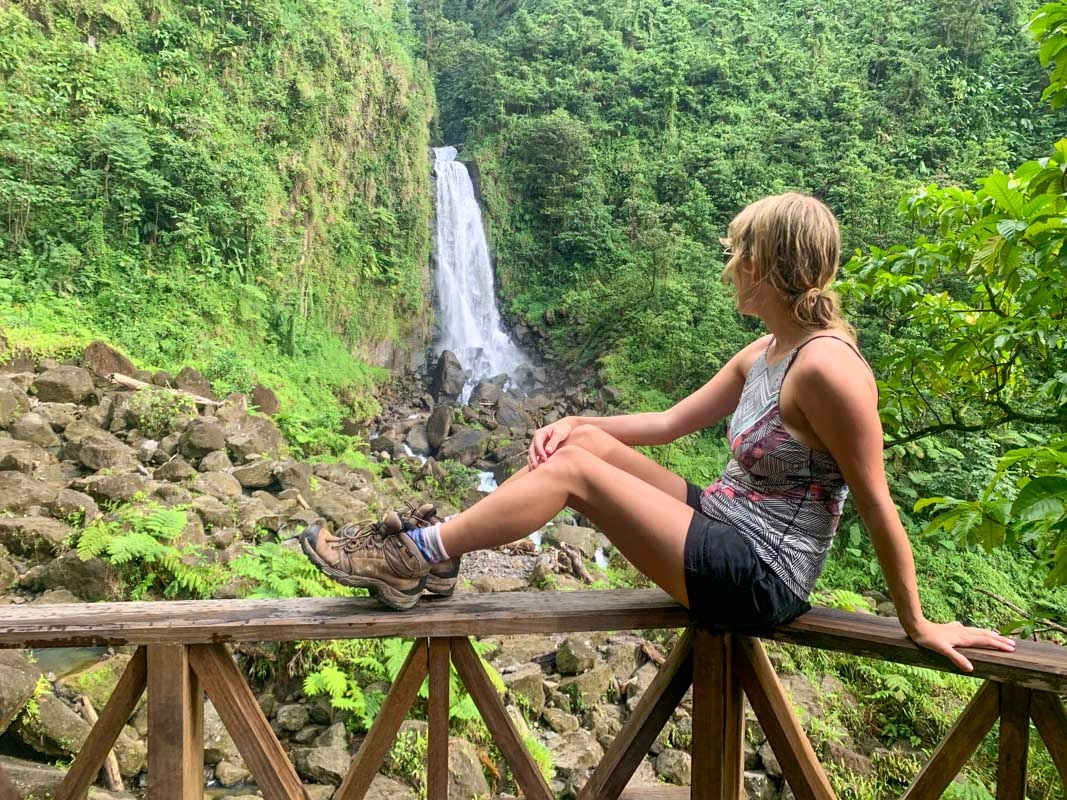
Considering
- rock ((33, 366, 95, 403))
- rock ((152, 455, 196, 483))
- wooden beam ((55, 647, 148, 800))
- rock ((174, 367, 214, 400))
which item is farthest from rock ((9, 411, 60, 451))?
wooden beam ((55, 647, 148, 800))

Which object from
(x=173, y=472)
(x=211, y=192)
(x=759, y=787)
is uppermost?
(x=211, y=192)

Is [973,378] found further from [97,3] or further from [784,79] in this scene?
[784,79]

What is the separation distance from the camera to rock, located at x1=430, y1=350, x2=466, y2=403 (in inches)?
578

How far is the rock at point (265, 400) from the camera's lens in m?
9.79

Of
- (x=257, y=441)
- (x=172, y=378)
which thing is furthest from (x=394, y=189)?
(x=257, y=441)

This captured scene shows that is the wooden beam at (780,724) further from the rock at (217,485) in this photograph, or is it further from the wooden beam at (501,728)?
the rock at (217,485)

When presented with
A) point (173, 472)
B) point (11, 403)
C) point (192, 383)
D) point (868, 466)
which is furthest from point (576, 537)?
point (868, 466)

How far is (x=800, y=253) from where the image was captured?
1.50 m

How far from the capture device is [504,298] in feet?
61.6

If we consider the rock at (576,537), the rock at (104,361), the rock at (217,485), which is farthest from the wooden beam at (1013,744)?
the rock at (104,361)

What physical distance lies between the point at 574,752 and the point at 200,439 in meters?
5.27

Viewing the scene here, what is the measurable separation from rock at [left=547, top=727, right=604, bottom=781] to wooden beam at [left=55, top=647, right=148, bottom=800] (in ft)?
10.1

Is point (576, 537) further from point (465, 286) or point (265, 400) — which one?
point (465, 286)

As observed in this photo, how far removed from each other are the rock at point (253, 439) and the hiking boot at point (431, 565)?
6.44 metres
